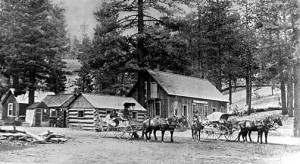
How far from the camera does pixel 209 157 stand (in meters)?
12.5

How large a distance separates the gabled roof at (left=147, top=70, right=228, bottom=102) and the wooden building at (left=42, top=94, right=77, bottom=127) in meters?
7.55

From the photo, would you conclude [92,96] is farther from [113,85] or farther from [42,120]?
[113,85]

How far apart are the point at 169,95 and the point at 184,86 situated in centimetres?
282

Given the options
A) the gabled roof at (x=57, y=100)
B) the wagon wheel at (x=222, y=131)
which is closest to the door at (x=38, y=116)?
the gabled roof at (x=57, y=100)

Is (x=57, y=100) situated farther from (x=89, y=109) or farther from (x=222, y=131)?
(x=222, y=131)

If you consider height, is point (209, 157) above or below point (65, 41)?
below

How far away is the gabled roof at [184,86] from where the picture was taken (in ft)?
108

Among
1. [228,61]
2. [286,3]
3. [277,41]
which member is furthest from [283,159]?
[228,61]

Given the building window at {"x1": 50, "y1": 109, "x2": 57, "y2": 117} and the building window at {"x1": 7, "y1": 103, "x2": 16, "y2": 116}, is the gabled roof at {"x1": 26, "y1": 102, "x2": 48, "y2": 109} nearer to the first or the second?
the building window at {"x1": 50, "y1": 109, "x2": 57, "y2": 117}

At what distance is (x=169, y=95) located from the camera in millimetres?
32094

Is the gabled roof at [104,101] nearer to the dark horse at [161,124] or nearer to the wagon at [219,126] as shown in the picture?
the dark horse at [161,124]

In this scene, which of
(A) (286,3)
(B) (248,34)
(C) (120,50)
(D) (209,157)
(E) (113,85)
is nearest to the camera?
(D) (209,157)

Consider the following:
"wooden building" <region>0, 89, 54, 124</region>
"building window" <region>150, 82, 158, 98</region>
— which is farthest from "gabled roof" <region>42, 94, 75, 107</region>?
"building window" <region>150, 82, 158, 98</region>

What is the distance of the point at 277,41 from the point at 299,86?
16.3 feet
